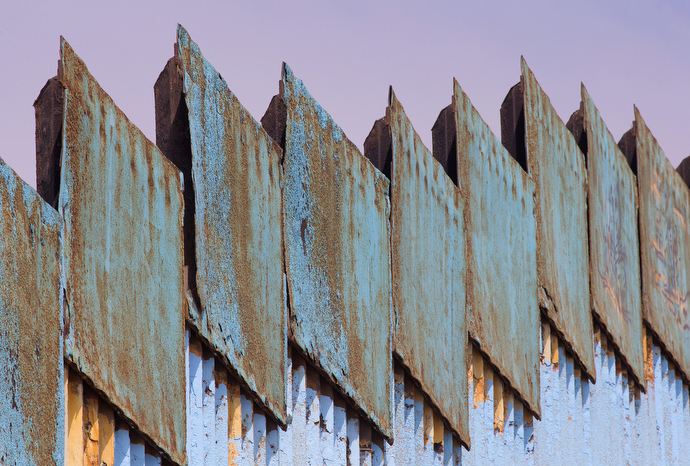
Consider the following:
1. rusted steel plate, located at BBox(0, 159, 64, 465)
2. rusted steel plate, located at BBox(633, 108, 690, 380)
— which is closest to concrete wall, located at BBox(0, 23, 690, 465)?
rusted steel plate, located at BBox(0, 159, 64, 465)

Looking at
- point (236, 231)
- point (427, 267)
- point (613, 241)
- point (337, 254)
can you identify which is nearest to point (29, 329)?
point (236, 231)

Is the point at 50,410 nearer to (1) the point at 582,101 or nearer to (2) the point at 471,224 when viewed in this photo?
(2) the point at 471,224

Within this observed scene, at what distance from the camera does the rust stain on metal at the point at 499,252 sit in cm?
336

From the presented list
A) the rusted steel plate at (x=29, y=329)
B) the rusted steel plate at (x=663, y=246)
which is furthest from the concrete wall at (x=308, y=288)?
the rusted steel plate at (x=663, y=246)

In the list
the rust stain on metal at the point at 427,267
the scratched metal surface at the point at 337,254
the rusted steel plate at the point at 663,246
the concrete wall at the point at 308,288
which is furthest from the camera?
the rusted steel plate at the point at 663,246

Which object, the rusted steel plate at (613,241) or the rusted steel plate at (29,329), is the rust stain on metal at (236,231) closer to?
the rusted steel plate at (29,329)

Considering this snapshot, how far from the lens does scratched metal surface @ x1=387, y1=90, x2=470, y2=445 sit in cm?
294

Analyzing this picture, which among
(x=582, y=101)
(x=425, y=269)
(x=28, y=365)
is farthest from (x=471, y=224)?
(x=28, y=365)

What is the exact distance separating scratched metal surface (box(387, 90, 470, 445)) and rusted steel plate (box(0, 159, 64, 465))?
136 cm

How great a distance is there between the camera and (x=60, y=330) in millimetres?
1822

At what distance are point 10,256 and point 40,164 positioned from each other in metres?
0.28

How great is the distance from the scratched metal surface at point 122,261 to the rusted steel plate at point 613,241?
271cm

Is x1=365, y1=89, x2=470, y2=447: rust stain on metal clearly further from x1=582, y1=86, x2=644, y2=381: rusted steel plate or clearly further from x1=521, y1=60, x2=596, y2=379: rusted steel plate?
x1=582, y1=86, x2=644, y2=381: rusted steel plate

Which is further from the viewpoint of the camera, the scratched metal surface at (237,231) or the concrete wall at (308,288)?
the scratched metal surface at (237,231)
